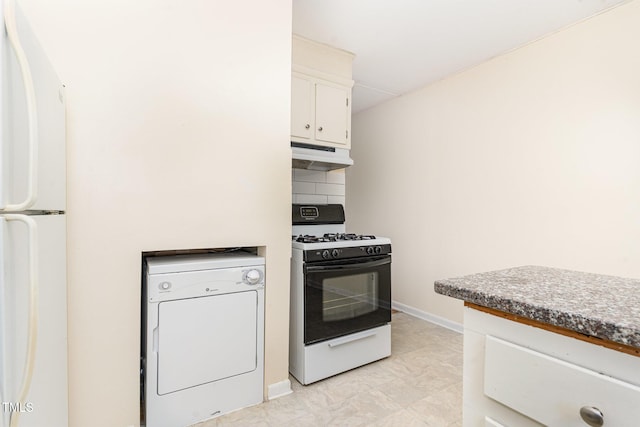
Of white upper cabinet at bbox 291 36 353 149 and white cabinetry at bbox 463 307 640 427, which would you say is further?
white upper cabinet at bbox 291 36 353 149

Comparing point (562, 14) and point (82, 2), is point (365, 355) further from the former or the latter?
point (562, 14)

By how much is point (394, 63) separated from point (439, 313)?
8.32ft

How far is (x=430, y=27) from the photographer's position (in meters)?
2.30

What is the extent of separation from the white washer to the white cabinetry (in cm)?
130

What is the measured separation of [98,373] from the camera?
147 cm

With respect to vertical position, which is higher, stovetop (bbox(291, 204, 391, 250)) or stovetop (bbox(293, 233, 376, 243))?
stovetop (bbox(291, 204, 391, 250))

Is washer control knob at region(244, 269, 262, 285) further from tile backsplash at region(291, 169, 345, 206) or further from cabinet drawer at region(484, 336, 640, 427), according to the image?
cabinet drawer at region(484, 336, 640, 427)

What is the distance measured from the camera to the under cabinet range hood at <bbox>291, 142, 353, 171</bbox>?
250 cm

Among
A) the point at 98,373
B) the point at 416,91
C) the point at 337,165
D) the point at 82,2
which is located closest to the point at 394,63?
the point at 416,91

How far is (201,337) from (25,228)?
3.49 ft

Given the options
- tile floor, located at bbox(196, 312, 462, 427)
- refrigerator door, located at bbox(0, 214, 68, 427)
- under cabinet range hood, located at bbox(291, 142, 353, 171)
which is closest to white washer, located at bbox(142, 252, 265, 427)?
tile floor, located at bbox(196, 312, 462, 427)

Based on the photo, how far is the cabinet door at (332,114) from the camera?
2.64 metres

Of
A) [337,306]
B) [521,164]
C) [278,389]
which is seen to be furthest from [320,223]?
[521,164]

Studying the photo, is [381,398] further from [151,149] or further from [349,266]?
[151,149]
